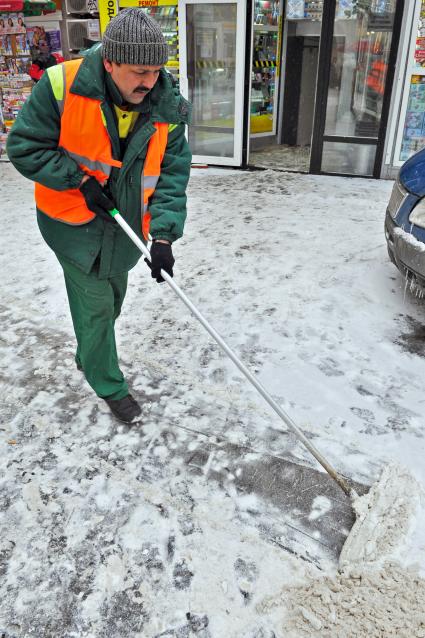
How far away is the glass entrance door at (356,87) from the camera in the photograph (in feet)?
24.0

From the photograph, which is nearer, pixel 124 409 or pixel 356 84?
pixel 124 409

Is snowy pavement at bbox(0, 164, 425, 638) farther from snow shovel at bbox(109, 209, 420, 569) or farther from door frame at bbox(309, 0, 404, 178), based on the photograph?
door frame at bbox(309, 0, 404, 178)

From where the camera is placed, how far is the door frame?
7.27 meters

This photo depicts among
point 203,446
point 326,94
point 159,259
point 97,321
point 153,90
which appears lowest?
point 203,446

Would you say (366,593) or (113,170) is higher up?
(113,170)

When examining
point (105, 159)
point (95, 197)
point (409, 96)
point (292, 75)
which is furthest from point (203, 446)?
point (292, 75)

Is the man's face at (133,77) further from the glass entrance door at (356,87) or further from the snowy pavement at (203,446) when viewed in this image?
the glass entrance door at (356,87)

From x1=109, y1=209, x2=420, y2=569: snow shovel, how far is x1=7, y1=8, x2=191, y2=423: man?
0.46 ft

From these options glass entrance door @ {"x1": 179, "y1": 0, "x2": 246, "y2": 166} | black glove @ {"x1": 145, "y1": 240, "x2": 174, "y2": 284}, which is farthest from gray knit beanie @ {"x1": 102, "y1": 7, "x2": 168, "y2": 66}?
glass entrance door @ {"x1": 179, "y1": 0, "x2": 246, "y2": 166}

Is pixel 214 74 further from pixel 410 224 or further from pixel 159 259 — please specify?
pixel 159 259

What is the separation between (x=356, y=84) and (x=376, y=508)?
715cm

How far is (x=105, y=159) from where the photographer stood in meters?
2.36

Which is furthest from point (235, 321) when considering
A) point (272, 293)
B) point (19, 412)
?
point (19, 412)

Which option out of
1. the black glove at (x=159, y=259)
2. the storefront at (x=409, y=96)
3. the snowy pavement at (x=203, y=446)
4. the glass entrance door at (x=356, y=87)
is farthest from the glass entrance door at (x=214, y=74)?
the black glove at (x=159, y=259)
